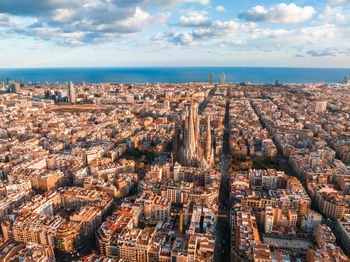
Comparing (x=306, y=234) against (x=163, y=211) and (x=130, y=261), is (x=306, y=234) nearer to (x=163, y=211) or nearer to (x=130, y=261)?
(x=163, y=211)

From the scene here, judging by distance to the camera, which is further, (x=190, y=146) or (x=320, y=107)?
(x=320, y=107)

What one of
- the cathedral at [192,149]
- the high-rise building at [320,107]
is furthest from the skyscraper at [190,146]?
the high-rise building at [320,107]

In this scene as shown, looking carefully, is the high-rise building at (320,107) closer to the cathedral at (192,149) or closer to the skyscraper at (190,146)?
the cathedral at (192,149)

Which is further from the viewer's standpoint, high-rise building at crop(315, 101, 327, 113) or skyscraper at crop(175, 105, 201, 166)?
high-rise building at crop(315, 101, 327, 113)

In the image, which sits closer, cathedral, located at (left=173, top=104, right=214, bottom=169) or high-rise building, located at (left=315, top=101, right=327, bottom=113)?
cathedral, located at (left=173, top=104, right=214, bottom=169)

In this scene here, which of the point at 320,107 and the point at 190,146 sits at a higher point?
the point at 320,107

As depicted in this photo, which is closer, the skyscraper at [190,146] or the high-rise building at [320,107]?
the skyscraper at [190,146]

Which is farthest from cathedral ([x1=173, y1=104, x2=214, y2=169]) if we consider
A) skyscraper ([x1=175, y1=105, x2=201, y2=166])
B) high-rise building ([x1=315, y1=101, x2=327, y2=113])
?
high-rise building ([x1=315, y1=101, x2=327, y2=113])

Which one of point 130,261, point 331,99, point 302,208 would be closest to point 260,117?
point 331,99

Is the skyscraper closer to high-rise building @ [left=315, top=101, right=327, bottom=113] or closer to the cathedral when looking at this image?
the cathedral

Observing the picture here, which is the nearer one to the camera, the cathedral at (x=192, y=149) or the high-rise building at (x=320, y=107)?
the cathedral at (x=192, y=149)

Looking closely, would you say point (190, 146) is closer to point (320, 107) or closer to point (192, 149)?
point (192, 149)

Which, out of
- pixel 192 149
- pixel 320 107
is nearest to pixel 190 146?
pixel 192 149
